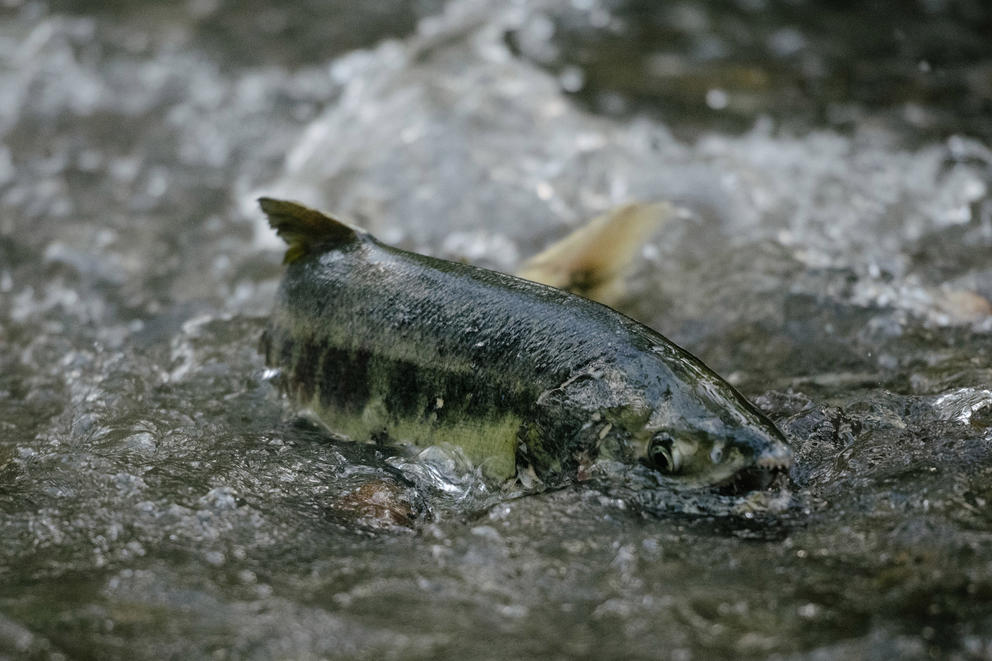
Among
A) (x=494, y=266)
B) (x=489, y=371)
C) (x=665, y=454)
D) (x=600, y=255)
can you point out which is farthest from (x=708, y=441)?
(x=494, y=266)

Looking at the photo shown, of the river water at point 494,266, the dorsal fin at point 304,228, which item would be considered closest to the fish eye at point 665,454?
the river water at point 494,266

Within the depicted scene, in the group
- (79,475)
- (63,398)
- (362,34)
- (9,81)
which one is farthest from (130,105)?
(79,475)

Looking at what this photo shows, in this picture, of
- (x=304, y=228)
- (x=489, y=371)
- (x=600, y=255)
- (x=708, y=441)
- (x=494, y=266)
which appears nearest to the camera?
(x=708, y=441)

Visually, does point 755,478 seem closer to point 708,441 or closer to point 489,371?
point 708,441

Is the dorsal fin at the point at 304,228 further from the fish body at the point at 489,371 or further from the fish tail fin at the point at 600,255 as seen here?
the fish tail fin at the point at 600,255

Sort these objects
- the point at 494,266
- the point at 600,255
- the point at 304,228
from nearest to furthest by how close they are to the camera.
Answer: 1. the point at 304,228
2. the point at 600,255
3. the point at 494,266

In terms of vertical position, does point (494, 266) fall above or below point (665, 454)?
below
